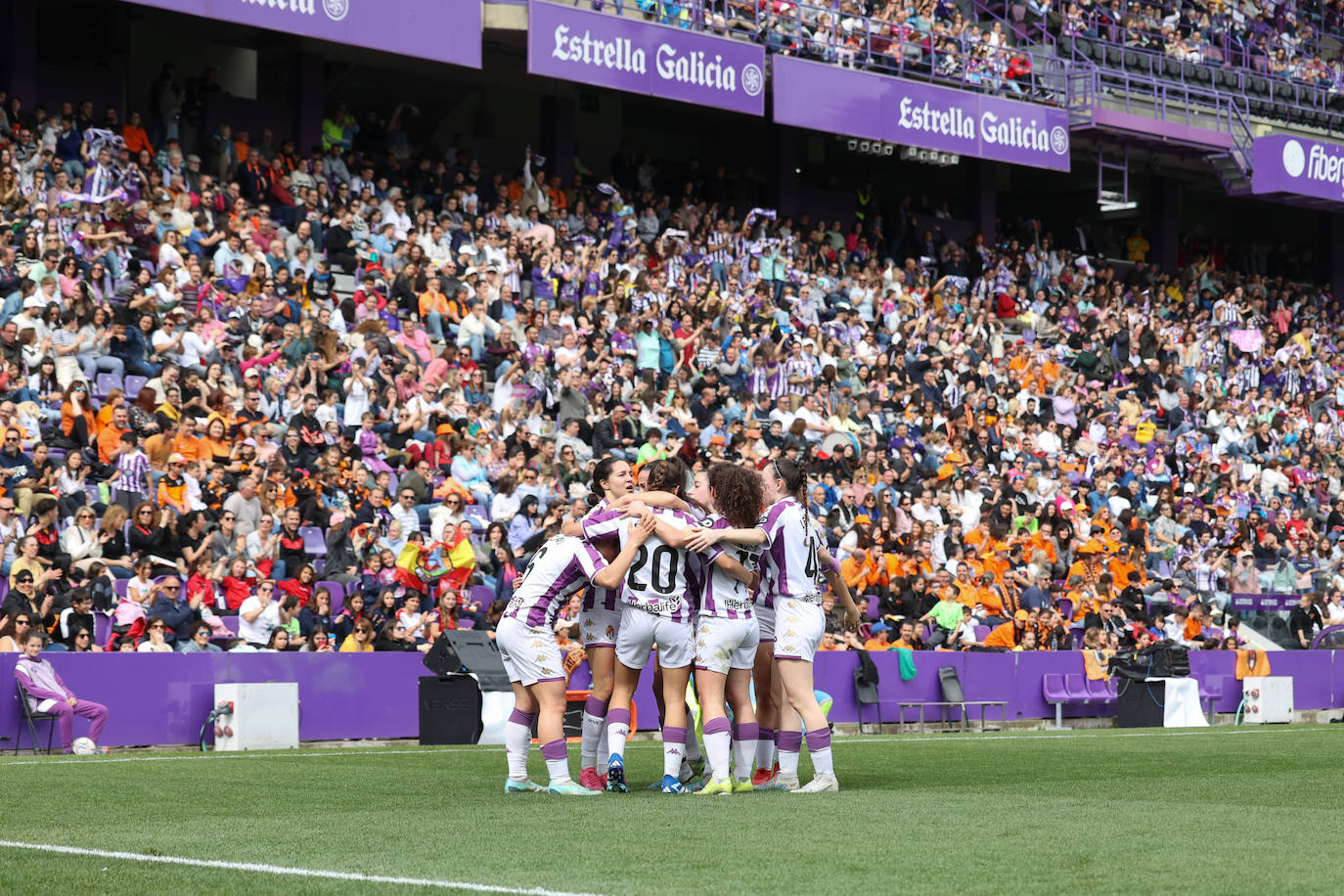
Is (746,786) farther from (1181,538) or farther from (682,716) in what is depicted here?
(1181,538)

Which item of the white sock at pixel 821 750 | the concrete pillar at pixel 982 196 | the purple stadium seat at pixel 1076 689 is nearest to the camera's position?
the white sock at pixel 821 750

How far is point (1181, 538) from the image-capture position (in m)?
27.0

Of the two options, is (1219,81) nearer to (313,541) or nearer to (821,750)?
(313,541)

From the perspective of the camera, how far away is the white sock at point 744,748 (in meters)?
10.4

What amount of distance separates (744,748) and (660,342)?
14.9m

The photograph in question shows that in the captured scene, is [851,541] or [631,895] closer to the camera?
[631,895]

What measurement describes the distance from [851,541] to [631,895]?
1622 cm

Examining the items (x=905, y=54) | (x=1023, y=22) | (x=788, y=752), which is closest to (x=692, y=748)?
(x=788, y=752)

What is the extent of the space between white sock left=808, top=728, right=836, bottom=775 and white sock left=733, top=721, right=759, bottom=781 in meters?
0.35

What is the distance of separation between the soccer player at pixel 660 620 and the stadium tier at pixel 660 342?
34 mm

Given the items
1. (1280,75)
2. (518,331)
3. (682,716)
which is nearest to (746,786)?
(682,716)

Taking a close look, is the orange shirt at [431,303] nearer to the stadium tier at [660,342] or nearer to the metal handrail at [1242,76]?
the stadium tier at [660,342]

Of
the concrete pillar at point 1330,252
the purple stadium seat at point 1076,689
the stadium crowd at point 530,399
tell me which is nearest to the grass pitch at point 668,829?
the stadium crowd at point 530,399

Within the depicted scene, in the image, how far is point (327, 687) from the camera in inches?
664
